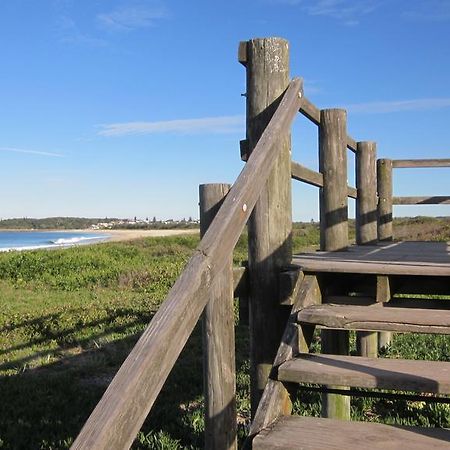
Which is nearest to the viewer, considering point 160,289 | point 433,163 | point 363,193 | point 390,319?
point 390,319

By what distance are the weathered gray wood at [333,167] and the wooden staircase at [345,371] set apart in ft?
4.63

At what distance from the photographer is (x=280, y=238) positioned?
12.4 feet

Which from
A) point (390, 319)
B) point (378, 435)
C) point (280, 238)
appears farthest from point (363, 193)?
point (378, 435)

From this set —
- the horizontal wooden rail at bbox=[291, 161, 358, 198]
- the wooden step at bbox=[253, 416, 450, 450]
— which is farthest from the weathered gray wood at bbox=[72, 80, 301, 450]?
the horizontal wooden rail at bbox=[291, 161, 358, 198]

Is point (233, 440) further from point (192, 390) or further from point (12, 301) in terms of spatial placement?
point (12, 301)

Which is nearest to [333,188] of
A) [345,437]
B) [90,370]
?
[345,437]

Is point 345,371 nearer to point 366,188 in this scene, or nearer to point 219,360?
point 219,360

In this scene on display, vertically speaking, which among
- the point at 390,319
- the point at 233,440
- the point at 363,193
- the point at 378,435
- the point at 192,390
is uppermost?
the point at 363,193

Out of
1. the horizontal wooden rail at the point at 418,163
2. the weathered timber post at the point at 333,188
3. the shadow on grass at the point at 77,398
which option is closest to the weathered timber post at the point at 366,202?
the horizontal wooden rail at the point at 418,163

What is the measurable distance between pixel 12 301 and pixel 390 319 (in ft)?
40.3

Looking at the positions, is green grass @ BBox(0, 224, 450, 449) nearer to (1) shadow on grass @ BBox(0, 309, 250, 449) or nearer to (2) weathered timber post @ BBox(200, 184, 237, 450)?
(1) shadow on grass @ BBox(0, 309, 250, 449)

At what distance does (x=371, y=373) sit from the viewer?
2789 millimetres

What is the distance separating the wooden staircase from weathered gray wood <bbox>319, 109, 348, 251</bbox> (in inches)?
55.6

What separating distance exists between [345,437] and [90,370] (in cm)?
549
